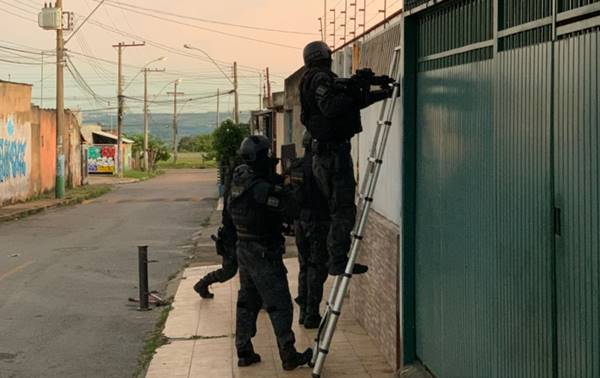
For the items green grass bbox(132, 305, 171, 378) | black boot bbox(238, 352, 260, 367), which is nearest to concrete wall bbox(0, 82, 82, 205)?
green grass bbox(132, 305, 171, 378)

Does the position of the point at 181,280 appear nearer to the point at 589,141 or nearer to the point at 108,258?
the point at 108,258

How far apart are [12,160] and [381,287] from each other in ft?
94.3

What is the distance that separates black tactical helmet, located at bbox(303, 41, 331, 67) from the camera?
7.84m

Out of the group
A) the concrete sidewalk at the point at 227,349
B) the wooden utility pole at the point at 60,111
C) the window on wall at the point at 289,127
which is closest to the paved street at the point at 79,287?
the concrete sidewalk at the point at 227,349

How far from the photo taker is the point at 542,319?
4.30 metres

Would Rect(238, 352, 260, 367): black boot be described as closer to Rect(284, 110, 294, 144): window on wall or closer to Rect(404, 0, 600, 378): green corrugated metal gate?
Rect(404, 0, 600, 378): green corrugated metal gate

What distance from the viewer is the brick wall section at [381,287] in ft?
24.7

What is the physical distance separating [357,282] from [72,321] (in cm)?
351

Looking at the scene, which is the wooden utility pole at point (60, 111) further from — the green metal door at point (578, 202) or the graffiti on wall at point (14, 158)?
the green metal door at point (578, 202)

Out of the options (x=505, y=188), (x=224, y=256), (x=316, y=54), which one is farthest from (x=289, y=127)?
(x=505, y=188)

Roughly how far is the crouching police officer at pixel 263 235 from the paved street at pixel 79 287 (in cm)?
166

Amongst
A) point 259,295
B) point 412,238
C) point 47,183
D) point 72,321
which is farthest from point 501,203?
point 47,183

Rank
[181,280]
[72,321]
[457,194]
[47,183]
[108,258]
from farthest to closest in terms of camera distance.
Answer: [47,183], [108,258], [181,280], [72,321], [457,194]

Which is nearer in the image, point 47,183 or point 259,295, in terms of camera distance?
point 259,295
